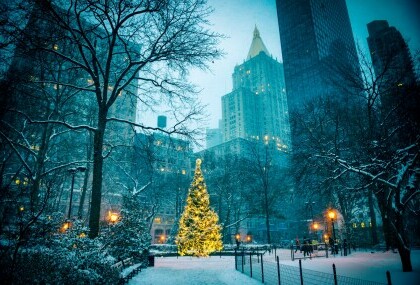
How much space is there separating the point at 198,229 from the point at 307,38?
5918 inches

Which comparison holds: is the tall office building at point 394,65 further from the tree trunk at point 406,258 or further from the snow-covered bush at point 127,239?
the snow-covered bush at point 127,239

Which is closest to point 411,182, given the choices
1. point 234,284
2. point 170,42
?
point 234,284

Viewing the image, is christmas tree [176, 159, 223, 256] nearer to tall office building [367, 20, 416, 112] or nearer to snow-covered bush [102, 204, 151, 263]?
snow-covered bush [102, 204, 151, 263]

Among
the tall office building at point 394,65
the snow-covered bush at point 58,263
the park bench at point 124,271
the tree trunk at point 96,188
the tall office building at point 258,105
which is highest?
the tall office building at point 258,105

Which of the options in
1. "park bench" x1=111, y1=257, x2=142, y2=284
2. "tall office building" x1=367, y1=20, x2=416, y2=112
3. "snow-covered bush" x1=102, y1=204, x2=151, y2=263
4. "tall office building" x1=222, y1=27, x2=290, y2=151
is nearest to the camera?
"park bench" x1=111, y1=257, x2=142, y2=284

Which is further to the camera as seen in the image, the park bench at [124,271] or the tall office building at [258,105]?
the tall office building at [258,105]

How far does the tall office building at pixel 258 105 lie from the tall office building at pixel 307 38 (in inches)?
965

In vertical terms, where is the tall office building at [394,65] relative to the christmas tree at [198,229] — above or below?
above

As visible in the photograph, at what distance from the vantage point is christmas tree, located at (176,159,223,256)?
79.4 ft

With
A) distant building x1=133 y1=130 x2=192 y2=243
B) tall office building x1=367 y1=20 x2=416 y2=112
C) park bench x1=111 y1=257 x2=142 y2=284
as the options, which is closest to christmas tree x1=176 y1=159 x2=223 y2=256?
distant building x1=133 y1=130 x2=192 y2=243

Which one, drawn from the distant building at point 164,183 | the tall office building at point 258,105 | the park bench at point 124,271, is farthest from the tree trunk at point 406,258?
the tall office building at point 258,105

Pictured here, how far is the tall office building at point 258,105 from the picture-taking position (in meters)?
149

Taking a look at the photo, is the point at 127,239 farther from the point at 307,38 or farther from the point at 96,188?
the point at 307,38

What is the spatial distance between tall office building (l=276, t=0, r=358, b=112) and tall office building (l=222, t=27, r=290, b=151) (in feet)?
80.4
